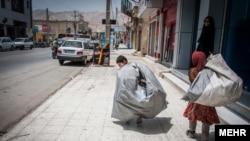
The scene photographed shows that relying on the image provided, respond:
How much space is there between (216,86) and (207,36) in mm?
3626

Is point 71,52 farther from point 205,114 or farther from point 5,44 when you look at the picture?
point 5,44

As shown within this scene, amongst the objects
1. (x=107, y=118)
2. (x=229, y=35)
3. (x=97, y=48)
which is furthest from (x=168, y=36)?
(x=107, y=118)

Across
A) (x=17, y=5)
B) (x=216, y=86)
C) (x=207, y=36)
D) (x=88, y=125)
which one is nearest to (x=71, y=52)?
(x=207, y=36)

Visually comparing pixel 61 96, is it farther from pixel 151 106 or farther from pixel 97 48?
pixel 97 48

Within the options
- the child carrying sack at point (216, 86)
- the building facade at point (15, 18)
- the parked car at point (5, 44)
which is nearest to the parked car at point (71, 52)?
the child carrying sack at point (216, 86)

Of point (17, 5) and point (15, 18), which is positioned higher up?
point (17, 5)

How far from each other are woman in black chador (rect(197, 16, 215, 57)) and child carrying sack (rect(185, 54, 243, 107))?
3.23 meters

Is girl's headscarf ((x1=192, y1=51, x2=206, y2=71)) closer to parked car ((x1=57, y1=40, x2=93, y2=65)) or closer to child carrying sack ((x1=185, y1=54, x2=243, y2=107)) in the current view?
child carrying sack ((x1=185, y1=54, x2=243, y2=107))

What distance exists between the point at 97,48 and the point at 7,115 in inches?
385

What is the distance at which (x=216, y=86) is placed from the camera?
3248 mm

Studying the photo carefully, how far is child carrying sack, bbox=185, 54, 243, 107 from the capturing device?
127 inches

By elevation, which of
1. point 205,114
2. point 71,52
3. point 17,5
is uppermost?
point 17,5

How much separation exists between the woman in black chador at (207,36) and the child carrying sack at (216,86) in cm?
323

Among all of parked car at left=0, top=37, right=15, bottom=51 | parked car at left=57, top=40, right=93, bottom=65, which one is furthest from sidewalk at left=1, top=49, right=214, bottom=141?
parked car at left=0, top=37, right=15, bottom=51
